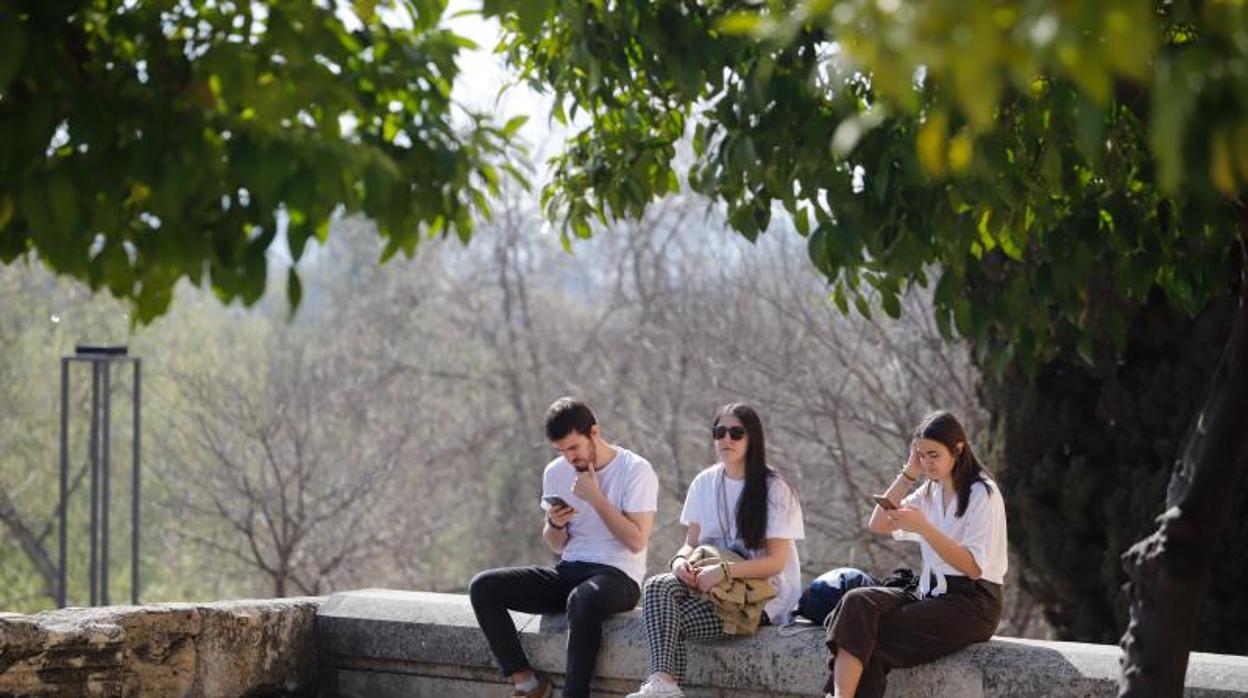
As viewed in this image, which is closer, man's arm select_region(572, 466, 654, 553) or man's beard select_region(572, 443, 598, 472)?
man's arm select_region(572, 466, 654, 553)

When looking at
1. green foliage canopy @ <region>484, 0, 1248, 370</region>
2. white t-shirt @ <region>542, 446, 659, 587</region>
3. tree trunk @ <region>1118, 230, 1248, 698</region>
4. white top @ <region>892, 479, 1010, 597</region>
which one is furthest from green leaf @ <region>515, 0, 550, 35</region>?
white t-shirt @ <region>542, 446, 659, 587</region>

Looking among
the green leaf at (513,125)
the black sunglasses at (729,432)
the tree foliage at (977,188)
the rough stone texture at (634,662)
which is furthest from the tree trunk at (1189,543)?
the black sunglasses at (729,432)

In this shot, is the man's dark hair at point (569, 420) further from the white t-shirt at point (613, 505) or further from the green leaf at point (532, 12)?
the green leaf at point (532, 12)

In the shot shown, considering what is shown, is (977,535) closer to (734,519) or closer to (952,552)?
(952,552)

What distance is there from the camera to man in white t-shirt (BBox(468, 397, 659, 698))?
6551mm

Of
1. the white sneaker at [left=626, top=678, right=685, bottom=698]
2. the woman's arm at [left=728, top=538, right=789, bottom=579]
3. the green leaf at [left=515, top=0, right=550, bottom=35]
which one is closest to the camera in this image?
the green leaf at [left=515, top=0, right=550, bottom=35]

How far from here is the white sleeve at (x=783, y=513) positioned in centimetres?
639

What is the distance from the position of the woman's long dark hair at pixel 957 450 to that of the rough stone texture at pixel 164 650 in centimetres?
282

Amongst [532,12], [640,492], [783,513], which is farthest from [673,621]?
[532,12]

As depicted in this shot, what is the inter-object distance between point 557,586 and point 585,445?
Answer: 0.55 meters

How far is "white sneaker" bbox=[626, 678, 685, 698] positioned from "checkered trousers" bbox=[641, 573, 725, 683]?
50mm

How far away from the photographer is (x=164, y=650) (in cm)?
670

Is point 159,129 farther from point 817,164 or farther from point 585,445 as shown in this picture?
point 585,445

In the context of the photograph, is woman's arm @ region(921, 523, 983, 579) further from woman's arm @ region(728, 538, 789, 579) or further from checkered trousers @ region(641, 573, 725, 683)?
checkered trousers @ region(641, 573, 725, 683)
